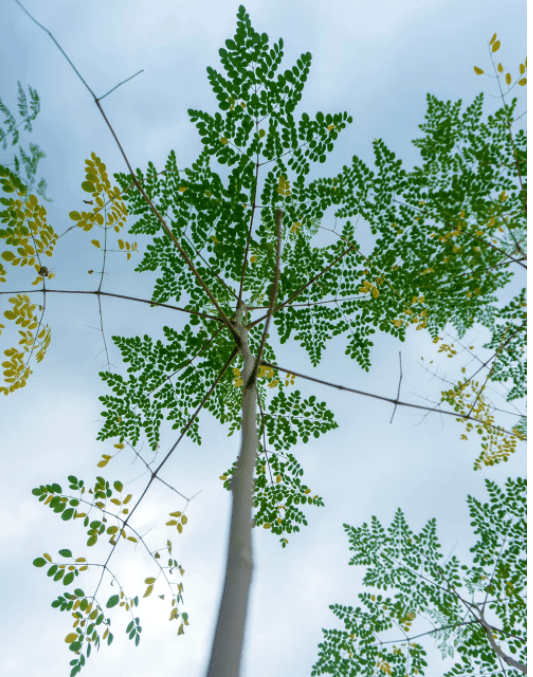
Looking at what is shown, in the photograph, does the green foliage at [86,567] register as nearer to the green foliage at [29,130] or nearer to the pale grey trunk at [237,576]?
the pale grey trunk at [237,576]

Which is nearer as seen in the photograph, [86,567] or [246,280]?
[86,567]

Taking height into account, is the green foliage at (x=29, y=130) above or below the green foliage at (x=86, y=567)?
above

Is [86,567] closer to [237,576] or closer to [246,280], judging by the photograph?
[237,576]

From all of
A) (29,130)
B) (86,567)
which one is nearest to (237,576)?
(86,567)

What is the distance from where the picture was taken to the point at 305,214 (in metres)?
3.36

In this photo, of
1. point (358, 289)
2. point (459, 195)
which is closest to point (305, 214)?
point (358, 289)

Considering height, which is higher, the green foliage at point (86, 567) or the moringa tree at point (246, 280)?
the moringa tree at point (246, 280)

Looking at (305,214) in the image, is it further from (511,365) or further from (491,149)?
(511,365)

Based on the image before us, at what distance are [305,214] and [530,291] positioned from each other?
6.29 feet

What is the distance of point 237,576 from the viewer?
4.73 feet

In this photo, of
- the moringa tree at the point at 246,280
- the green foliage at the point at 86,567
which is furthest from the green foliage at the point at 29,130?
the green foliage at the point at 86,567

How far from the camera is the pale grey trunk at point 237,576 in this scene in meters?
1.29

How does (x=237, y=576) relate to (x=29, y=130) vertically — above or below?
below

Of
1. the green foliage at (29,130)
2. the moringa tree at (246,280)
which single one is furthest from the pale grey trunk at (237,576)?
the green foliage at (29,130)
